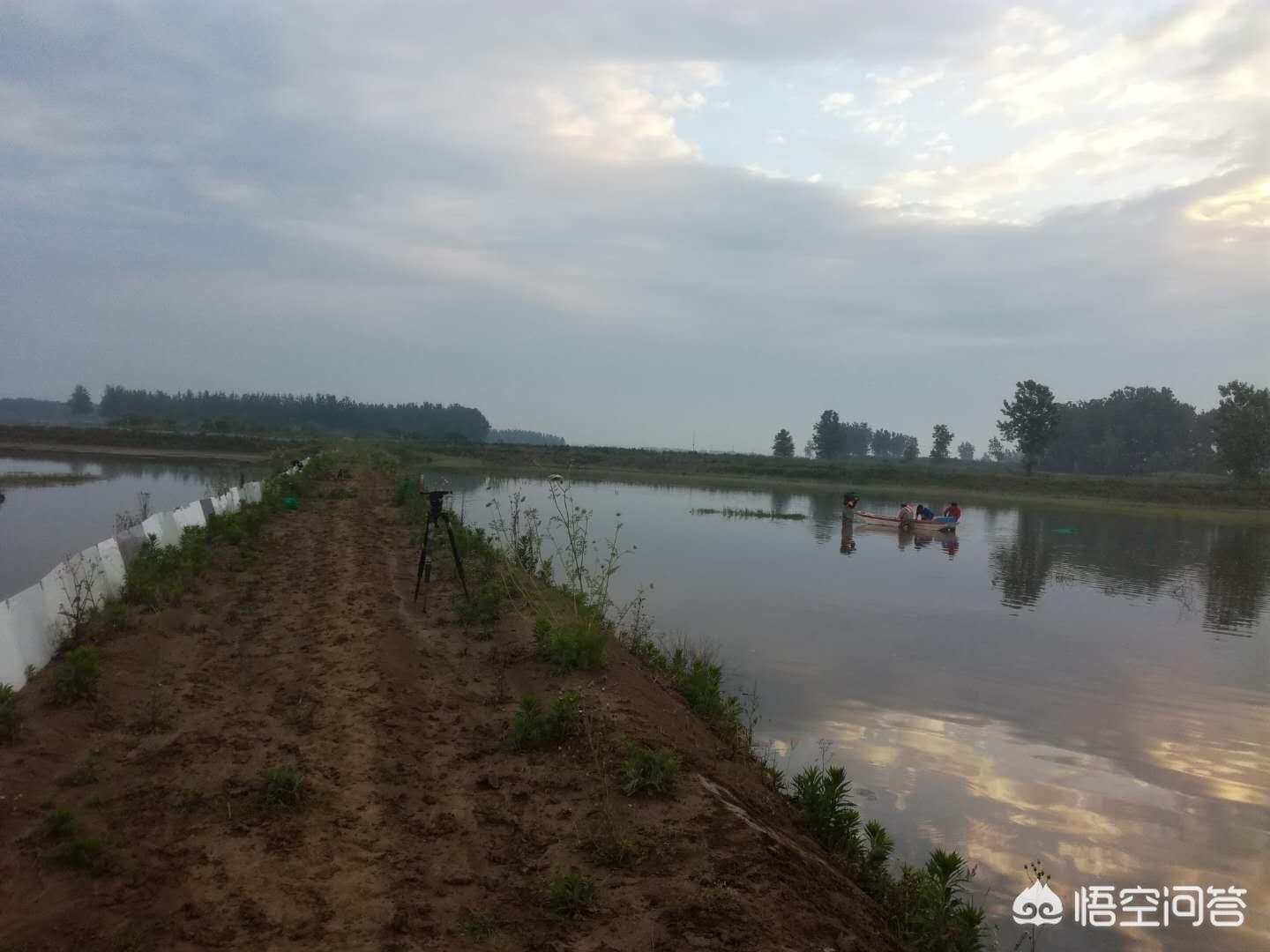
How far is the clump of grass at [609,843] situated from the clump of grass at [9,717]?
3546 mm

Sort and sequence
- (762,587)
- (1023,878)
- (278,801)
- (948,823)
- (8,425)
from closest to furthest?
(278,801), (1023,878), (948,823), (762,587), (8,425)

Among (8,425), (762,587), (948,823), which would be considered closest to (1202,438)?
(762,587)

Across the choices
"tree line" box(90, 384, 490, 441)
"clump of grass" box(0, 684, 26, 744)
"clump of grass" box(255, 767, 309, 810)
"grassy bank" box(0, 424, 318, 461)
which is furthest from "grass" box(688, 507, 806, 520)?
"tree line" box(90, 384, 490, 441)

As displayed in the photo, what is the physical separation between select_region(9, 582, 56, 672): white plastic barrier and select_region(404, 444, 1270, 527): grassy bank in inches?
1451

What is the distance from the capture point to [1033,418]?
235 ft

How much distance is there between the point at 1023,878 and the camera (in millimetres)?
5605

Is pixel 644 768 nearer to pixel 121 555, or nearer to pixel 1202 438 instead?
pixel 121 555

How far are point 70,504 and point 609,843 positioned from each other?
972 inches

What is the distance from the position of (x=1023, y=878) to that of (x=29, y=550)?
16391 mm

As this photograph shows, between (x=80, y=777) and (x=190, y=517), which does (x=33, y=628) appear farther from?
(x=190, y=517)

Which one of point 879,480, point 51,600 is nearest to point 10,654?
point 51,600

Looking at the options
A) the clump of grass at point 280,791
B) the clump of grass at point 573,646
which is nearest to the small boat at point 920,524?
the clump of grass at point 573,646

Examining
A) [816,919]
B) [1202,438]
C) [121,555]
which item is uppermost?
[1202,438]

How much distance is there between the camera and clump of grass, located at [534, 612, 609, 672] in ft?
23.1
